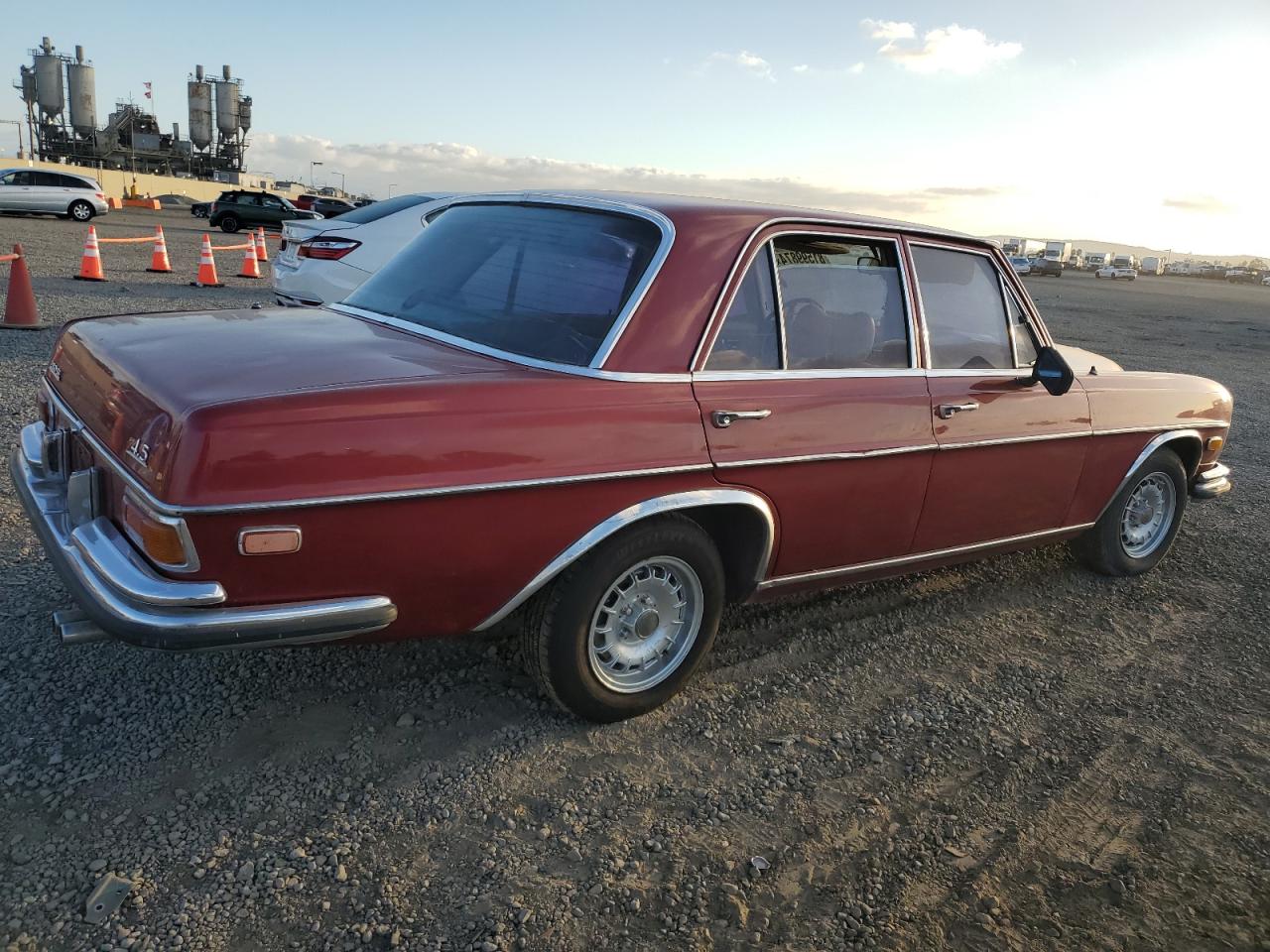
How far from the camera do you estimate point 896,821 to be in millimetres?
2760

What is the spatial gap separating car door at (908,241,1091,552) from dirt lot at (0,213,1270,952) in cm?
55

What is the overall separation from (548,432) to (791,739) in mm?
1349

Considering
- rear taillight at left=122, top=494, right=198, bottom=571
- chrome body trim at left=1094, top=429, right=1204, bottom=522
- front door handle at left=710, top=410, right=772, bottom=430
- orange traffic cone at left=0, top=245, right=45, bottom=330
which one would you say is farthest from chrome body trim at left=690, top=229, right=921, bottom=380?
orange traffic cone at left=0, top=245, right=45, bottom=330

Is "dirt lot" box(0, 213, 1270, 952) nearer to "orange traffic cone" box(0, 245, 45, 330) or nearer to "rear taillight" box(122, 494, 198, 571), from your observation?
"rear taillight" box(122, 494, 198, 571)

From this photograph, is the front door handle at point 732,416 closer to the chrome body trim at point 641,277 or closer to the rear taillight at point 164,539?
the chrome body trim at point 641,277

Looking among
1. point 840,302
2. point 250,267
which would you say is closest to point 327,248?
point 840,302

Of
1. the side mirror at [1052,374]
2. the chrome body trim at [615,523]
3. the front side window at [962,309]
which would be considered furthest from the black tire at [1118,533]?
the chrome body trim at [615,523]

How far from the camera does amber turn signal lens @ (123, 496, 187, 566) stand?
2.25 metres

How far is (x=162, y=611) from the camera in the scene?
2.29m

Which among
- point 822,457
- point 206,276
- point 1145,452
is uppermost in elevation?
point 822,457

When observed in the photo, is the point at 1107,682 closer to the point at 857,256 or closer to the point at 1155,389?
the point at 1155,389

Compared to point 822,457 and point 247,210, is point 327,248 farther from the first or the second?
point 247,210

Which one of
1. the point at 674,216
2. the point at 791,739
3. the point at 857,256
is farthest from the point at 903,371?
the point at 791,739

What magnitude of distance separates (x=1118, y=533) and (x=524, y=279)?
332 centimetres
